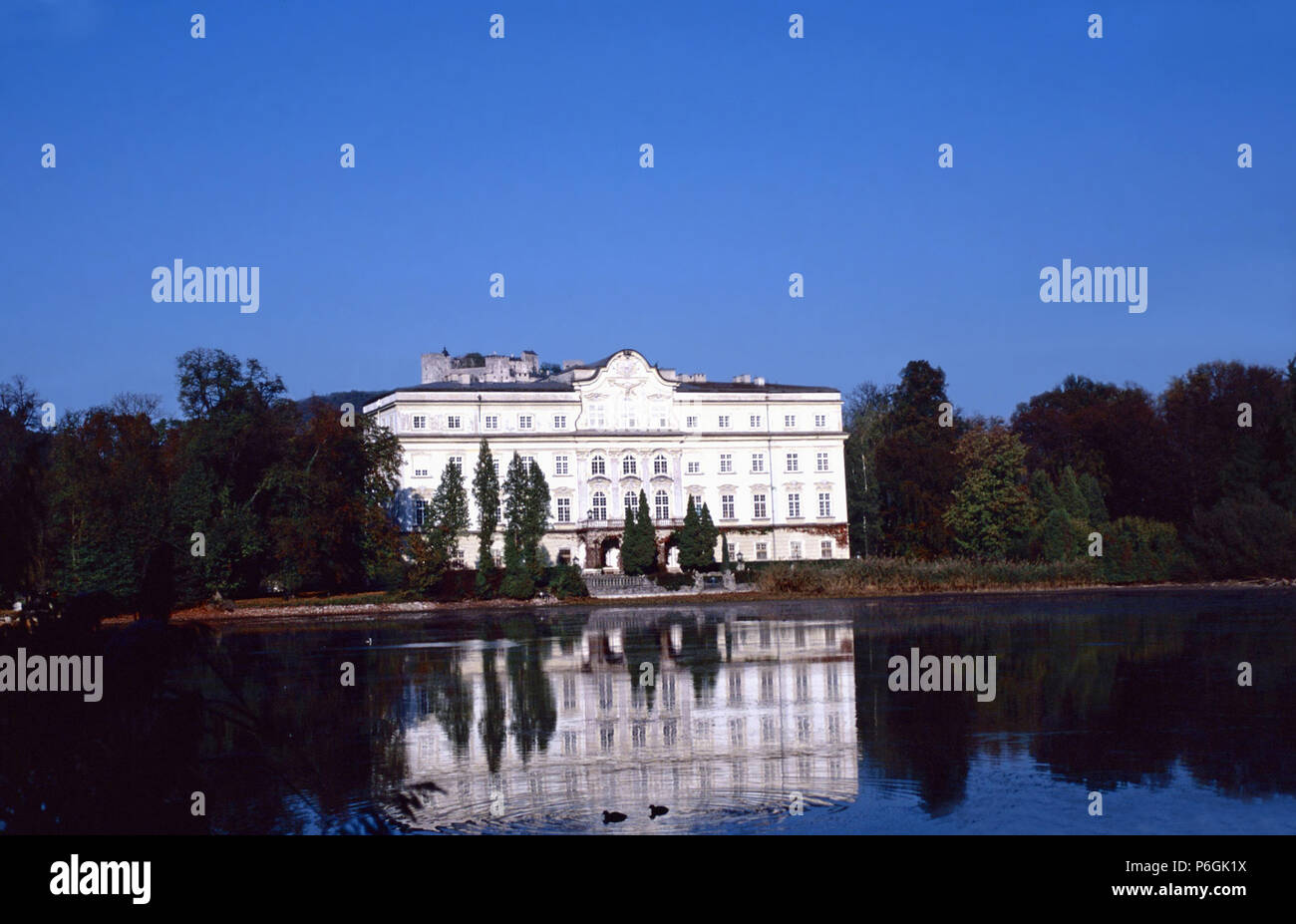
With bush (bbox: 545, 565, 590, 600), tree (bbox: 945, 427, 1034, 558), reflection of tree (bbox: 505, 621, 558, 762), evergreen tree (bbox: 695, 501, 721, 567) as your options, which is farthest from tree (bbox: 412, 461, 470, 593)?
tree (bbox: 945, 427, 1034, 558)

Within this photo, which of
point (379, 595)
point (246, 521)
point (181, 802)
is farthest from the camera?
point (379, 595)

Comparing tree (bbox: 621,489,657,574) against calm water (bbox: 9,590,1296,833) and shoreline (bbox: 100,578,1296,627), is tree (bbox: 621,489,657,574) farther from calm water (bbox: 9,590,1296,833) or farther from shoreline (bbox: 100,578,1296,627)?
calm water (bbox: 9,590,1296,833)

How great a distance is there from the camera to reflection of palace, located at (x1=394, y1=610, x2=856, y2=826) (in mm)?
12516

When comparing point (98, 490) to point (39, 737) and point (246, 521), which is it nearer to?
point (246, 521)

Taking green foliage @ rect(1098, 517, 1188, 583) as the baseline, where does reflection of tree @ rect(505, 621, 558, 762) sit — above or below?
below

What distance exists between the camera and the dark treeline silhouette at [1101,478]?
53656 mm

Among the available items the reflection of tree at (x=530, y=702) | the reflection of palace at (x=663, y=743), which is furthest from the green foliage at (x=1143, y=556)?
the reflection of tree at (x=530, y=702)

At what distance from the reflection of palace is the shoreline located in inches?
904

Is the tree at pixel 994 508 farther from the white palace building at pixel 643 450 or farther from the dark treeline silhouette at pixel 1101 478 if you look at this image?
the white palace building at pixel 643 450

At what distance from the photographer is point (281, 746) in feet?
52.6
